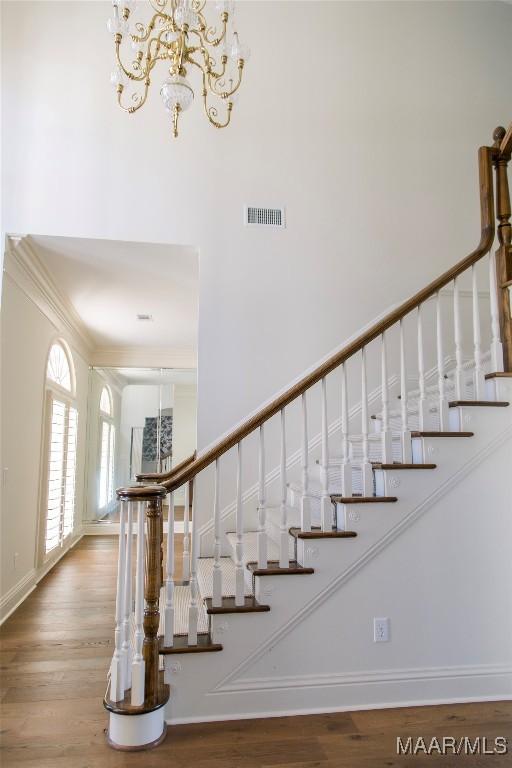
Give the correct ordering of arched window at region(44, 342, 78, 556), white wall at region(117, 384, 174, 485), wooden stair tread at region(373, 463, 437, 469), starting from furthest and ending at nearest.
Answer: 1. white wall at region(117, 384, 174, 485)
2. arched window at region(44, 342, 78, 556)
3. wooden stair tread at region(373, 463, 437, 469)

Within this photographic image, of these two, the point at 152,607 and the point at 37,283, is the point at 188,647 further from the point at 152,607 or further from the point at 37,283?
the point at 37,283

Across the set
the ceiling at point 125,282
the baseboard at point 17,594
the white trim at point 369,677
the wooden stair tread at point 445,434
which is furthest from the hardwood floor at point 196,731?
the ceiling at point 125,282

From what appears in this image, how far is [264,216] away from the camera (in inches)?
150

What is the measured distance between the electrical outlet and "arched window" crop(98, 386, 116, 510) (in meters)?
5.61

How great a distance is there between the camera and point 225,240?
373 centimetres

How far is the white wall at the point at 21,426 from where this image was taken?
11.8 ft

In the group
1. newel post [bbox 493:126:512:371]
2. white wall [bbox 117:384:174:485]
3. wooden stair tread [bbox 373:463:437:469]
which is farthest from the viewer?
white wall [bbox 117:384:174:485]

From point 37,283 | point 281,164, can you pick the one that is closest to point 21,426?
point 37,283

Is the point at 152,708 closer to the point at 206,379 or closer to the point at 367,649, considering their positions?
the point at 367,649

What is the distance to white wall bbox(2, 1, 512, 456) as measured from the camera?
3.60 meters

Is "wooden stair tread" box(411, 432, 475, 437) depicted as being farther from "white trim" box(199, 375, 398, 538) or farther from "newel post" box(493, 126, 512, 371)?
"white trim" box(199, 375, 398, 538)

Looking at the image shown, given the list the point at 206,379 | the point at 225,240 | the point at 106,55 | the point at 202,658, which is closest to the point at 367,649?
the point at 202,658

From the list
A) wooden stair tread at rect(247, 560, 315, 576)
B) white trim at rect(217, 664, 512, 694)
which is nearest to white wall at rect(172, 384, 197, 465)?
wooden stair tread at rect(247, 560, 315, 576)

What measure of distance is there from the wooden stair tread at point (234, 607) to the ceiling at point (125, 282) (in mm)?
2535
